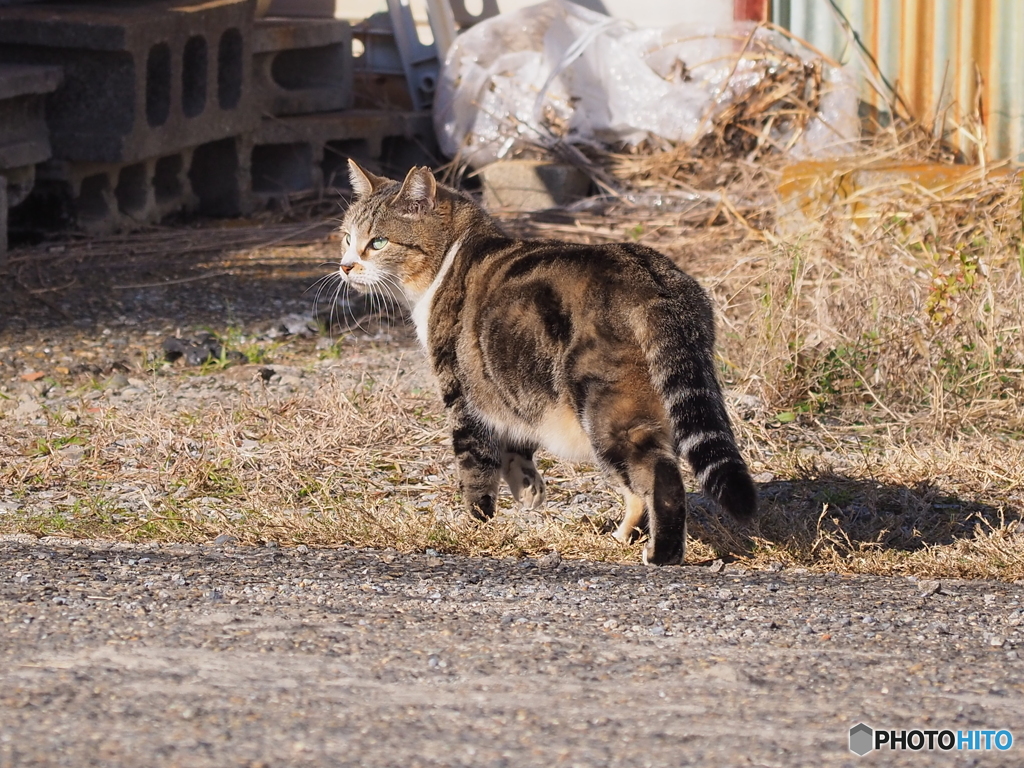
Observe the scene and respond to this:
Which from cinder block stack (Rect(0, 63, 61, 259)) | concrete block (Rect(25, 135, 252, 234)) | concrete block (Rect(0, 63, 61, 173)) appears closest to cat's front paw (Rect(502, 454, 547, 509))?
cinder block stack (Rect(0, 63, 61, 259))

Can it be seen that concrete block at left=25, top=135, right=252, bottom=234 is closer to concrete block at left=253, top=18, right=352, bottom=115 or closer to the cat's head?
concrete block at left=253, top=18, right=352, bottom=115

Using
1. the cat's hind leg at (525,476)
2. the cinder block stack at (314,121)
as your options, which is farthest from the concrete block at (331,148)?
the cat's hind leg at (525,476)

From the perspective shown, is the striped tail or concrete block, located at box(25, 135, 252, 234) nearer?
the striped tail

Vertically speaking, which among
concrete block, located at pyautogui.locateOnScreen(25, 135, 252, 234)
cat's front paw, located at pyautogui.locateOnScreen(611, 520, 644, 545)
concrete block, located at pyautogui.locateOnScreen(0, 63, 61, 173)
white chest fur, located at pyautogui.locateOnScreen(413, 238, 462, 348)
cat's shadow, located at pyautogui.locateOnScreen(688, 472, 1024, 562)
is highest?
concrete block, located at pyautogui.locateOnScreen(0, 63, 61, 173)

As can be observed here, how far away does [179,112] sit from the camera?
781 cm

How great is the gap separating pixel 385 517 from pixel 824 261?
2.42 m

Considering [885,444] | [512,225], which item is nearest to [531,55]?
[512,225]

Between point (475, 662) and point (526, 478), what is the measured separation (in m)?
1.51

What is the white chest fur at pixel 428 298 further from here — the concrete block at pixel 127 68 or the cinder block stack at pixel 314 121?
the cinder block stack at pixel 314 121

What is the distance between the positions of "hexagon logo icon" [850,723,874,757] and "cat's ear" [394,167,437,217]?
2408 mm

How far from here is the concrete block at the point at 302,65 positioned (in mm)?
8609

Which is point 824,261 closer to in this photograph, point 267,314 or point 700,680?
point 267,314

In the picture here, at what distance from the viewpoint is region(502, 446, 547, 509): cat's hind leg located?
421cm

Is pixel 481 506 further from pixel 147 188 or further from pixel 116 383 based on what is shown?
pixel 147 188
